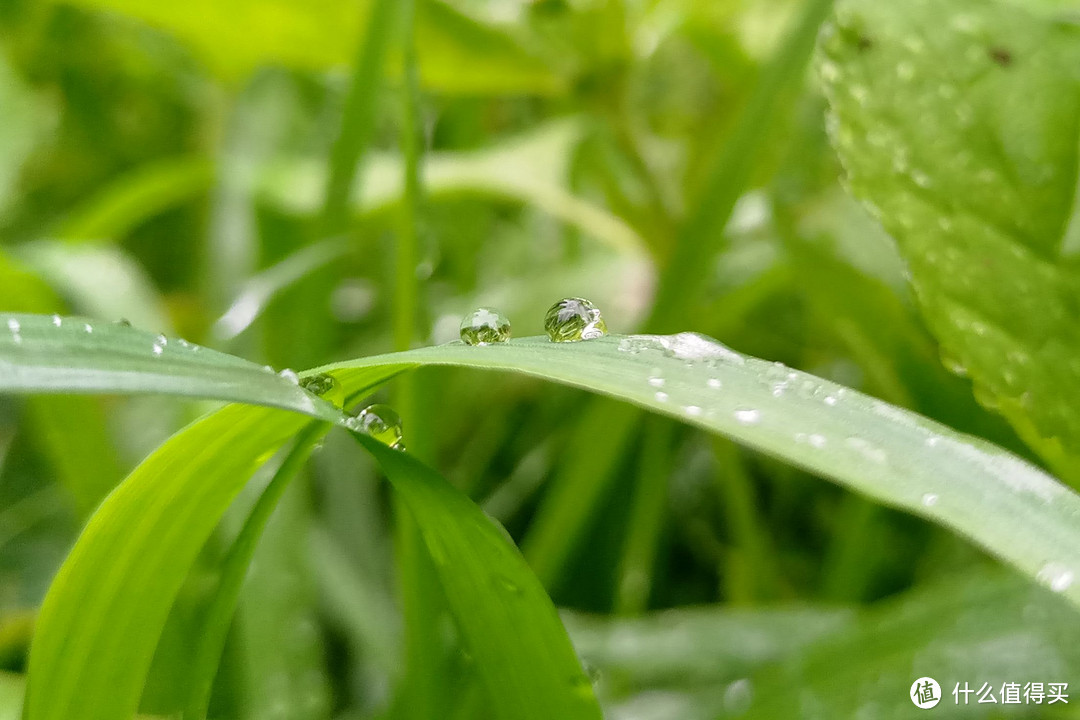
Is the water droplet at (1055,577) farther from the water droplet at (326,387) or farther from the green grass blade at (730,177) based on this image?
the green grass blade at (730,177)

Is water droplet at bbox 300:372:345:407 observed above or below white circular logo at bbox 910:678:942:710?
above

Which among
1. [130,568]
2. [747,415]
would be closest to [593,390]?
[747,415]

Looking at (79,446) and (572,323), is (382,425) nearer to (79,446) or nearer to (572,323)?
(572,323)

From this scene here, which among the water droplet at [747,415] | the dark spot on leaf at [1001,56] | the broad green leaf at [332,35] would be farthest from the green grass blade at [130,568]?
the broad green leaf at [332,35]

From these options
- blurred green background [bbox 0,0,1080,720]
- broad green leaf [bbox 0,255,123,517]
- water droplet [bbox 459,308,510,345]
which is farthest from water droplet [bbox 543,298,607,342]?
broad green leaf [bbox 0,255,123,517]

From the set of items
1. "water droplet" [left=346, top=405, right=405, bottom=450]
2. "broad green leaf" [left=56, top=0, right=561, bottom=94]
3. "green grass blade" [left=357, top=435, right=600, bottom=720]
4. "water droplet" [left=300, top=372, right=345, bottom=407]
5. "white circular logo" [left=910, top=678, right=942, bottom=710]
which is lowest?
"white circular logo" [left=910, top=678, right=942, bottom=710]

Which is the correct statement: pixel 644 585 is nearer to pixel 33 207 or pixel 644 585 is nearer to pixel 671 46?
pixel 671 46

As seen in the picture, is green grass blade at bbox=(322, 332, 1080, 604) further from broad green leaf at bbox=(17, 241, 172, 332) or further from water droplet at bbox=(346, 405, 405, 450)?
broad green leaf at bbox=(17, 241, 172, 332)
